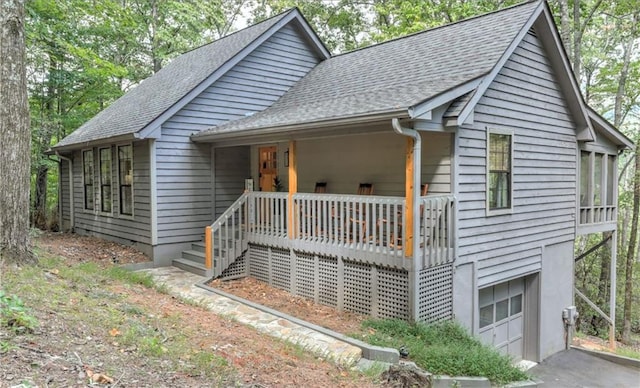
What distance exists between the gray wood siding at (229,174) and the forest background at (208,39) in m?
4.36

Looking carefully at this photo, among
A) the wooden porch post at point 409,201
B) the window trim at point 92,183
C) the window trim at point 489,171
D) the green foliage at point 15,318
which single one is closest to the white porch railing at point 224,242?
the wooden porch post at point 409,201

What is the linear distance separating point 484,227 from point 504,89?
2.60 metres

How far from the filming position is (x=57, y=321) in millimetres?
4109

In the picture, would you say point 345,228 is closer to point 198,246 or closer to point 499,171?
point 499,171

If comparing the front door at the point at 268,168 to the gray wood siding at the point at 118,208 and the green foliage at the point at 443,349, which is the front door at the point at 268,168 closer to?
the gray wood siding at the point at 118,208

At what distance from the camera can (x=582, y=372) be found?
30.4 feet


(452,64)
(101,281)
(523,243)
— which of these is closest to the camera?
(101,281)

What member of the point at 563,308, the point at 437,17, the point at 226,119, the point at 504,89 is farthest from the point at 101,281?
the point at 437,17

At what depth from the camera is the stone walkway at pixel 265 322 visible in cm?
→ 542

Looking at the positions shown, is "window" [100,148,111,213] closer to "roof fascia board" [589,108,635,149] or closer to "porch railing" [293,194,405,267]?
"porch railing" [293,194,405,267]

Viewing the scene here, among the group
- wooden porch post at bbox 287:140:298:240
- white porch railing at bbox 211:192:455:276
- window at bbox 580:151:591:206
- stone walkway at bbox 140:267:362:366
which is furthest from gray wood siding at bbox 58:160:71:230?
window at bbox 580:151:591:206

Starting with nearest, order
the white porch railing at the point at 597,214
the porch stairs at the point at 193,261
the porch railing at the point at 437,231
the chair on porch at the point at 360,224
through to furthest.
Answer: the porch railing at the point at 437,231 < the chair on porch at the point at 360,224 < the porch stairs at the point at 193,261 < the white porch railing at the point at 597,214

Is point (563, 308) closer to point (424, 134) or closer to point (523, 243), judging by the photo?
point (523, 243)

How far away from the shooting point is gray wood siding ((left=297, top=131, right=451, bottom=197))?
24.2ft
